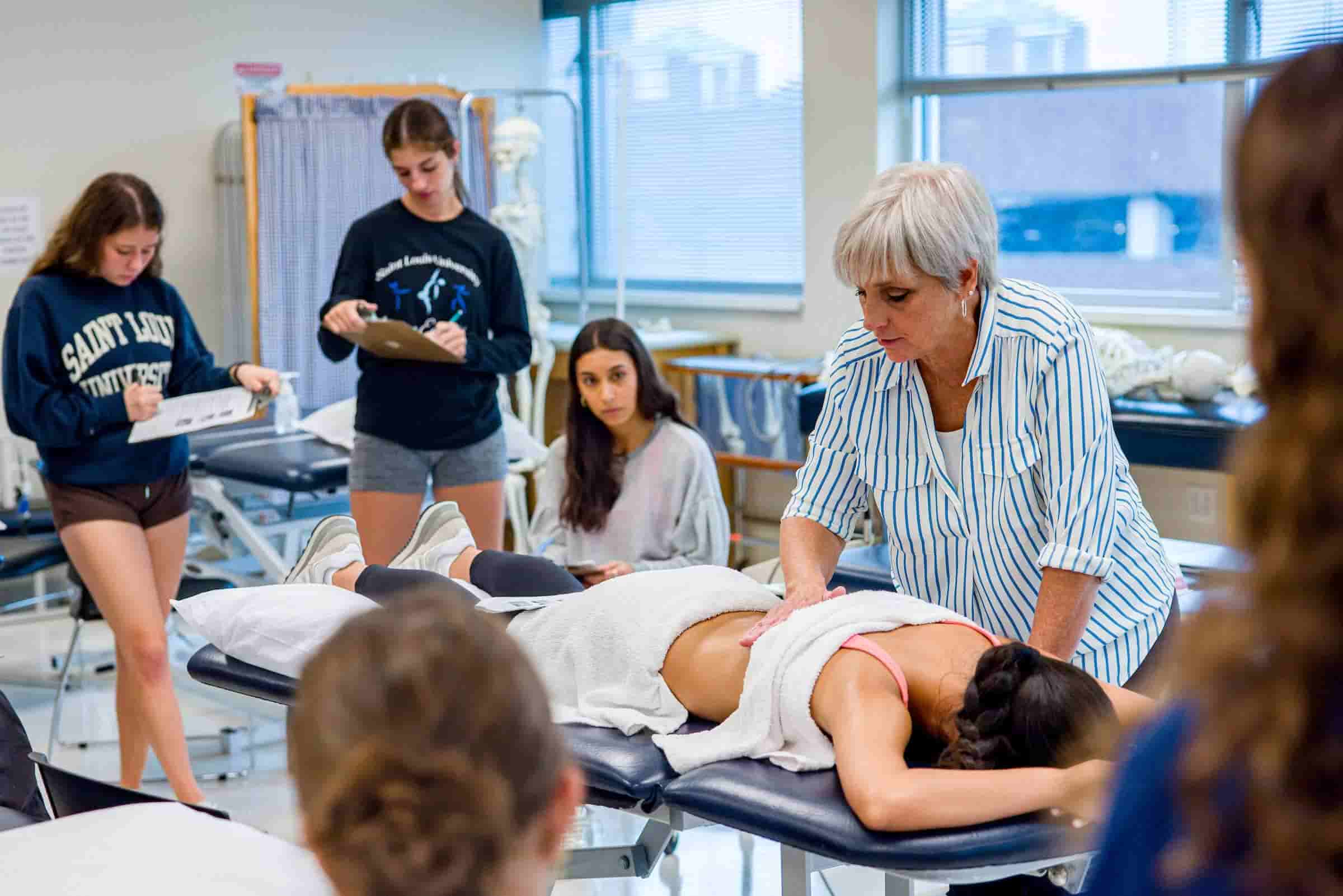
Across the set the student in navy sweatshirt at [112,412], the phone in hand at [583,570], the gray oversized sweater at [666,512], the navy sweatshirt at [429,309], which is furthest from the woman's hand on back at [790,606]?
the student in navy sweatshirt at [112,412]

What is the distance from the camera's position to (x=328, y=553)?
102 inches

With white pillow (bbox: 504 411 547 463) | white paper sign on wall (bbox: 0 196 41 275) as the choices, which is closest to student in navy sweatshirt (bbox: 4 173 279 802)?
white pillow (bbox: 504 411 547 463)

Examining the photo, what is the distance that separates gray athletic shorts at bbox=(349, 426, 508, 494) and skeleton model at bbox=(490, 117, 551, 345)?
1.36 m

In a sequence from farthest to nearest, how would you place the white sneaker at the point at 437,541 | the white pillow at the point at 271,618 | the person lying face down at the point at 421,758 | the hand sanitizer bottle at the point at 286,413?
the hand sanitizer bottle at the point at 286,413 → the white sneaker at the point at 437,541 → the white pillow at the point at 271,618 → the person lying face down at the point at 421,758

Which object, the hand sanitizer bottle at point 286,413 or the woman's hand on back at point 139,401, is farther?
the hand sanitizer bottle at point 286,413

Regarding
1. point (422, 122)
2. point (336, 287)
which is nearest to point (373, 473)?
point (336, 287)

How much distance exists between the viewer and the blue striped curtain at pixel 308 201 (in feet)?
16.1

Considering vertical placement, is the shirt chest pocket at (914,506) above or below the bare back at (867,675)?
above

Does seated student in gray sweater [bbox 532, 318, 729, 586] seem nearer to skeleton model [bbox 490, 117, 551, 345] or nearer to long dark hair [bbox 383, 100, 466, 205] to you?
long dark hair [bbox 383, 100, 466, 205]

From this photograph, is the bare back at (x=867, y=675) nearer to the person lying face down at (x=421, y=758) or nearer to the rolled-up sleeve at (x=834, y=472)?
the rolled-up sleeve at (x=834, y=472)

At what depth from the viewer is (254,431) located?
14.6 ft

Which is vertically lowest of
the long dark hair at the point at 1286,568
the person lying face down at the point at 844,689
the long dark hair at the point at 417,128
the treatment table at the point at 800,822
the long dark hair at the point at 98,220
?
the treatment table at the point at 800,822

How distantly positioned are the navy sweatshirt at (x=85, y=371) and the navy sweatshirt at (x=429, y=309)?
0.38 m

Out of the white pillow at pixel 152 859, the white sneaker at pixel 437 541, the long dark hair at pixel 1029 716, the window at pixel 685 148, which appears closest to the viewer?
the white pillow at pixel 152 859
